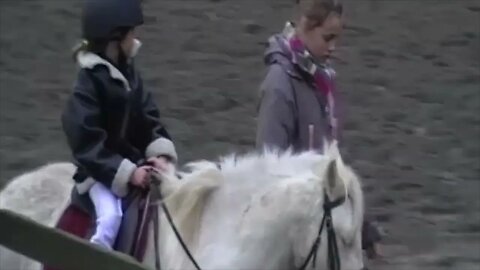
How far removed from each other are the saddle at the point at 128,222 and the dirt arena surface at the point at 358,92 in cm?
292

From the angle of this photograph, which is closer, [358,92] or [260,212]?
[260,212]

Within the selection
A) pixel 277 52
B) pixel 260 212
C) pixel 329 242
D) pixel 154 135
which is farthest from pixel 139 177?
pixel 329 242

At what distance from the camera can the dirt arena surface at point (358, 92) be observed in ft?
29.2

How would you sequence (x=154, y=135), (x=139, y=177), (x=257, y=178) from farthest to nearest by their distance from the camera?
(x=154, y=135), (x=139, y=177), (x=257, y=178)

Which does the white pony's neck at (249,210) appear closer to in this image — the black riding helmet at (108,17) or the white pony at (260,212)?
the white pony at (260,212)

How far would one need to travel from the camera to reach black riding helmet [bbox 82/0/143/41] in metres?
5.06

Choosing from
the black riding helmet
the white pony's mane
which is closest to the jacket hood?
the white pony's mane

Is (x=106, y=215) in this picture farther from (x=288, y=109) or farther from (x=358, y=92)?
(x=358, y=92)

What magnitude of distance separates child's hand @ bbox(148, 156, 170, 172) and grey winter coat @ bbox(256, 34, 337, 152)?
368 mm

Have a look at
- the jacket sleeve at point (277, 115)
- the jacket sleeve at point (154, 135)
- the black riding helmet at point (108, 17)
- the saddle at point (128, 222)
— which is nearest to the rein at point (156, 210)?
the saddle at point (128, 222)

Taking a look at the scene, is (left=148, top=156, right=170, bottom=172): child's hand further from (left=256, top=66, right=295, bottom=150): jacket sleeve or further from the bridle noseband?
the bridle noseband

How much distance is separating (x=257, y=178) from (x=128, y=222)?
0.57m

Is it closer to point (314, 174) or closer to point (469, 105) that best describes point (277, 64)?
point (314, 174)

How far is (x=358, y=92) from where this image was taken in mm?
11641
